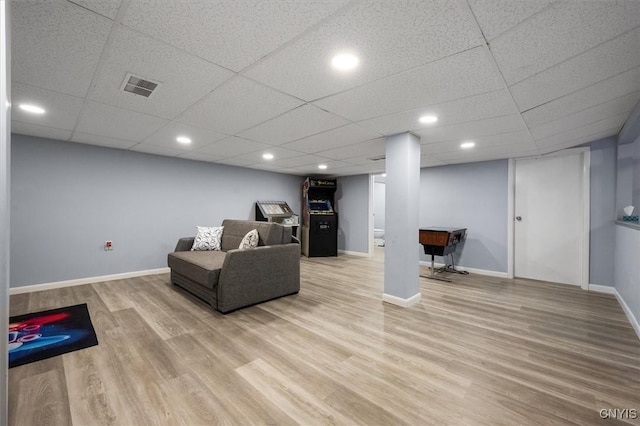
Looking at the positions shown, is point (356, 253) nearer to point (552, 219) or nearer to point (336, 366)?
point (552, 219)

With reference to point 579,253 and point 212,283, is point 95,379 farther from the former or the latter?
point 579,253

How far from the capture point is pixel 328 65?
174cm

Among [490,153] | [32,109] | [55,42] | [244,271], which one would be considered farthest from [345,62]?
[490,153]

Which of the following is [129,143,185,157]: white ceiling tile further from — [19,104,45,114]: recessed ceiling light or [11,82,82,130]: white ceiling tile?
[19,104,45,114]: recessed ceiling light

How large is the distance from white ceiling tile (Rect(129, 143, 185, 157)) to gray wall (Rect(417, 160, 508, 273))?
512 cm

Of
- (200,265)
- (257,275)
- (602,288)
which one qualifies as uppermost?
(200,265)

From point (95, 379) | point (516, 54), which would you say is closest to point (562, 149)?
point (516, 54)

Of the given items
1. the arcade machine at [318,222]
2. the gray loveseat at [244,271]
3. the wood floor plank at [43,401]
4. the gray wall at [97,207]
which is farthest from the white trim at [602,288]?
the gray wall at [97,207]

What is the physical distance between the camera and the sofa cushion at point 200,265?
301 cm

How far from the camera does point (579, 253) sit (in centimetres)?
413

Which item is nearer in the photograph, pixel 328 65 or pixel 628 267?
pixel 328 65

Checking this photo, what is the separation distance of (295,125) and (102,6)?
188 cm

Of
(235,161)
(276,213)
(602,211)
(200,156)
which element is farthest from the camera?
(276,213)

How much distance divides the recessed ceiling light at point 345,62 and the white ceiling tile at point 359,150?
1.91m
